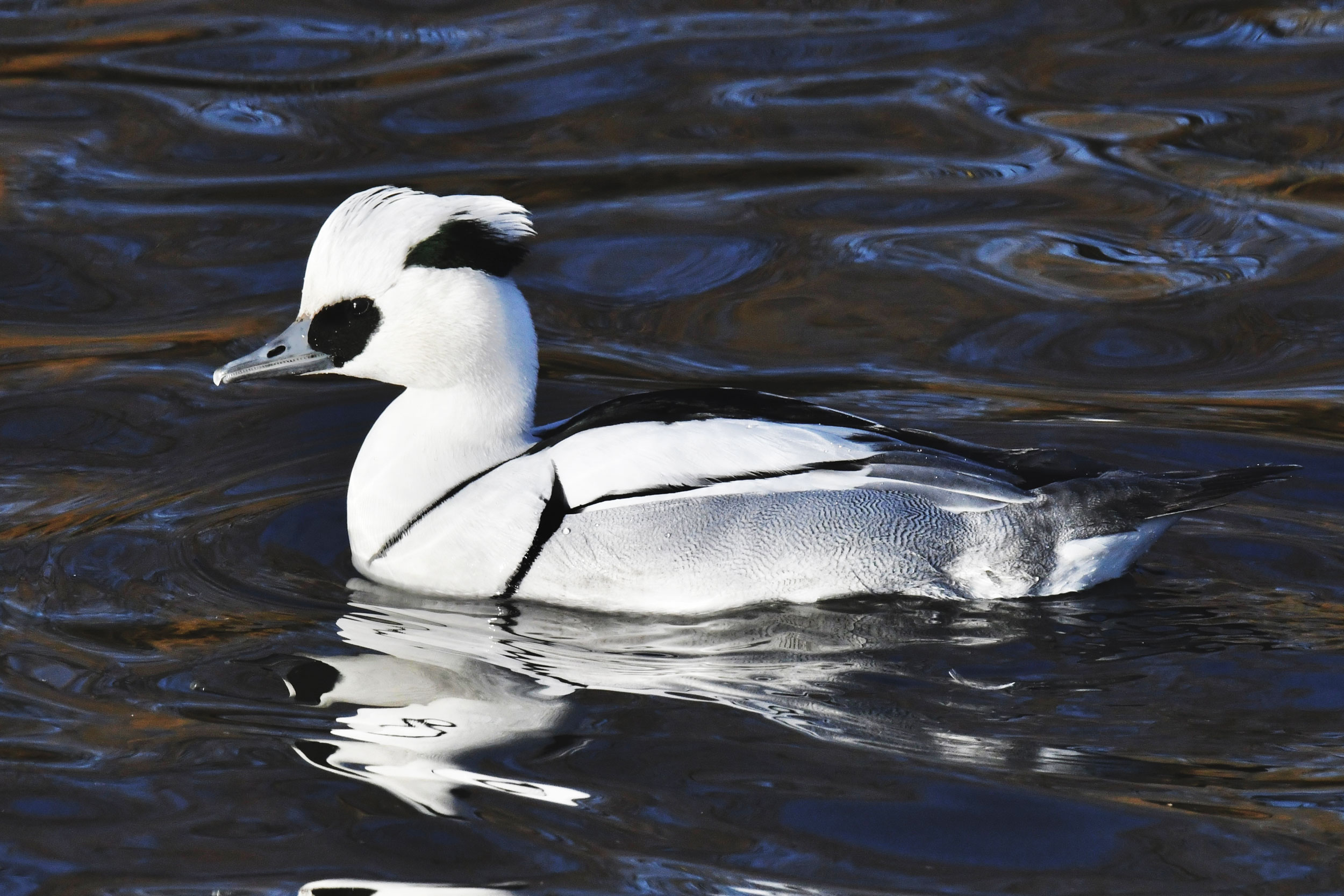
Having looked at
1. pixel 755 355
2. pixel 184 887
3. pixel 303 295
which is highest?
pixel 303 295

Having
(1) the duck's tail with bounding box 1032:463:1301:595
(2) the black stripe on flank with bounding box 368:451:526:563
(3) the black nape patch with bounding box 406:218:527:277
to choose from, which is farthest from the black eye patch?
(1) the duck's tail with bounding box 1032:463:1301:595

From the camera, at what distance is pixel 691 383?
7.84m

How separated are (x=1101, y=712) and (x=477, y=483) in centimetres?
215

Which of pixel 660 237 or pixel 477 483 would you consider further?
pixel 660 237

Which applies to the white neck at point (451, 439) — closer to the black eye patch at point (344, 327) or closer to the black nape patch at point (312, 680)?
the black eye patch at point (344, 327)

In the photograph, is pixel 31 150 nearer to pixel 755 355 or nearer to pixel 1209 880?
pixel 755 355

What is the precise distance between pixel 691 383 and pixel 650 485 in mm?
2320

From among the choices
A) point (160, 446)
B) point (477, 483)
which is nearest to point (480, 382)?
point (477, 483)

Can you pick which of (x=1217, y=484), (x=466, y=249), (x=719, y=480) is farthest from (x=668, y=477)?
(x=1217, y=484)

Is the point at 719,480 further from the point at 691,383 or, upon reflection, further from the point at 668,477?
the point at 691,383

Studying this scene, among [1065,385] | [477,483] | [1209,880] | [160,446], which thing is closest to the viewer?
[1209,880]

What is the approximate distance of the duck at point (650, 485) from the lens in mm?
5570

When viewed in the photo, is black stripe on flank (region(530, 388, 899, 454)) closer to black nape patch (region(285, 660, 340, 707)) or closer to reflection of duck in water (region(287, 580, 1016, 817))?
reflection of duck in water (region(287, 580, 1016, 817))

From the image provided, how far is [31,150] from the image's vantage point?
10031 millimetres
